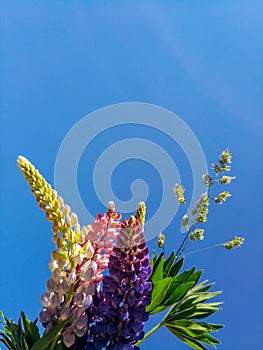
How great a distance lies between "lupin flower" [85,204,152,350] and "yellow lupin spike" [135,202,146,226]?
0.12 ft

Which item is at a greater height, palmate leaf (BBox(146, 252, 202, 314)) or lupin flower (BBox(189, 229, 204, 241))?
lupin flower (BBox(189, 229, 204, 241))

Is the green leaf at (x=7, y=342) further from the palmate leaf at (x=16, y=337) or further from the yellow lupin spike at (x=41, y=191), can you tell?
the yellow lupin spike at (x=41, y=191)

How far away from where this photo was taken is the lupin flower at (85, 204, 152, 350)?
Result: 0.39 metres

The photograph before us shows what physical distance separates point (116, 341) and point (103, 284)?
0.04m

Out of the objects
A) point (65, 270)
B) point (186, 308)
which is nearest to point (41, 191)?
point (65, 270)

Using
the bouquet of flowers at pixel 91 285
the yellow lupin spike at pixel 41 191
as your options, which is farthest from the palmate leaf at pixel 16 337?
the yellow lupin spike at pixel 41 191

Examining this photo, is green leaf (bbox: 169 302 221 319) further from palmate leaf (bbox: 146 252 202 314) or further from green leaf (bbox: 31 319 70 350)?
green leaf (bbox: 31 319 70 350)

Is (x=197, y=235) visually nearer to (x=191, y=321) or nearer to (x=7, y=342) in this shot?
(x=191, y=321)

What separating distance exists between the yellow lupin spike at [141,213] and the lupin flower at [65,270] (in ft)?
0.18

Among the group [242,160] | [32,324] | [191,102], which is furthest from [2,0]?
[32,324]

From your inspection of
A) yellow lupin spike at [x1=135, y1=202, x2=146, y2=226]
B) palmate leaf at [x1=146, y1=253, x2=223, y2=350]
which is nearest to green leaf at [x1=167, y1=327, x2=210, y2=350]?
palmate leaf at [x1=146, y1=253, x2=223, y2=350]

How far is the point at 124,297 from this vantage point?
39cm

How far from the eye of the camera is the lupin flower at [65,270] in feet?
1.25

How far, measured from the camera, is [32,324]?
0.43 metres
